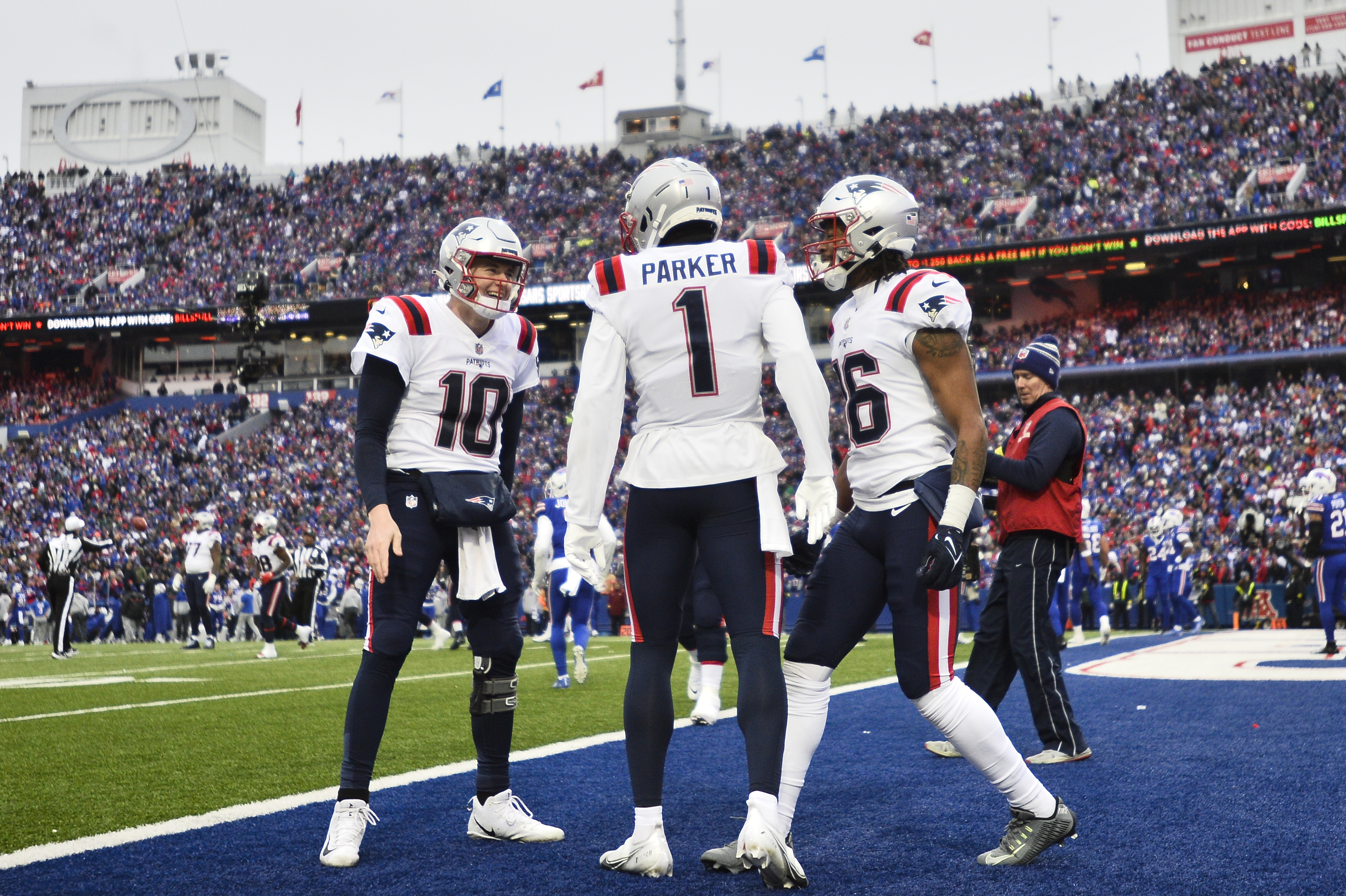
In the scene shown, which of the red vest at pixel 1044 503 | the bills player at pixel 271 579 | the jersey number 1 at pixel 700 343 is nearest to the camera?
the jersey number 1 at pixel 700 343

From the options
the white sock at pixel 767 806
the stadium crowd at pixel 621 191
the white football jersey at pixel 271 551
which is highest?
the stadium crowd at pixel 621 191

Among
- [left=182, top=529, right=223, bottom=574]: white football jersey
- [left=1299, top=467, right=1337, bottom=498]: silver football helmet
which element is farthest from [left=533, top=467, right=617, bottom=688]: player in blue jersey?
[left=182, top=529, right=223, bottom=574]: white football jersey

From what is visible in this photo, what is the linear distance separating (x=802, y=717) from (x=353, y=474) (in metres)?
29.5

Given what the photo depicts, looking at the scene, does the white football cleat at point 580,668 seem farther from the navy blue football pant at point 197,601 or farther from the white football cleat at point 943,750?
the navy blue football pant at point 197,601

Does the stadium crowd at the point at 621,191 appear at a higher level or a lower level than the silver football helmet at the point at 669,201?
higher

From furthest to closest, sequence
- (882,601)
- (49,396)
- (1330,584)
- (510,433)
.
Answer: (49,396) → (1330,584) → (510,433) → (882,601)

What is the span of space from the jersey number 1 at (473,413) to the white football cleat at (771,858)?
64.3 inches

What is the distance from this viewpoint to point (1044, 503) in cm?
532

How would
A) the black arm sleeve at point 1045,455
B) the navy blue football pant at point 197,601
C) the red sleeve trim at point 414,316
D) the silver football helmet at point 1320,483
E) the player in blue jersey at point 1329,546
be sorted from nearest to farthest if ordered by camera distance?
the red sleeve trim at point 414,316
the black arm sleeve at point 1045,455
the player in blue jersey at point 1329,546
the silver football helmet at point 1320,483
the navy blue football pant at point 197,601

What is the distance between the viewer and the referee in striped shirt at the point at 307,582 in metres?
14.5

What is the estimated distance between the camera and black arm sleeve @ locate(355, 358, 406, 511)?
3789 millimetres

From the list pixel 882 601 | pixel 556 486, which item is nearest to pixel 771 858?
pixel 882 601

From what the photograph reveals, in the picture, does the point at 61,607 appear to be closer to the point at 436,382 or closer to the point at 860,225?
the point at 436,382

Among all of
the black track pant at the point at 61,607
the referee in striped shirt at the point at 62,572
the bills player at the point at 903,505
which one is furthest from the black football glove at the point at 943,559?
the referee in striped shirt at the point at 62,572
